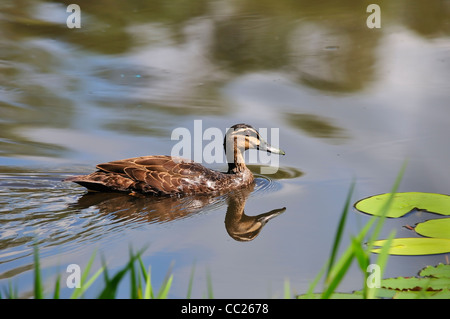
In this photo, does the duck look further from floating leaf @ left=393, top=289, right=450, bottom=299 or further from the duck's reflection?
floating leaf @ left=393, top=289, right=450, bottom=299

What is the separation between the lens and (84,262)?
581 centimetres

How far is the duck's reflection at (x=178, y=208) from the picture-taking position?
7.00 meters

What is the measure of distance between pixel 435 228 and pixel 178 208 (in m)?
2.84

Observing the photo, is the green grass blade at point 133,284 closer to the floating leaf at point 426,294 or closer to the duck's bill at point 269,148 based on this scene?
the floating leaf at point 426,294

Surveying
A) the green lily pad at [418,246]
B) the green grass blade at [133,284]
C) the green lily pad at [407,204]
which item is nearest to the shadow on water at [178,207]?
the green lily pad at [407,204]

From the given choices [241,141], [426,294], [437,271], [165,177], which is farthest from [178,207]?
[426,294]

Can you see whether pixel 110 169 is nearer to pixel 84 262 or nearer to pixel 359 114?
pixel 84 262

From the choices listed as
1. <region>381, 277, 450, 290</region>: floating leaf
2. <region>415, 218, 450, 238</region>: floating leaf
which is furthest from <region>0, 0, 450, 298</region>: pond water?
<region>381, 277, 450, 290</region>: floating leaf

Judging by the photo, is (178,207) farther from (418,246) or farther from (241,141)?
(418,246)

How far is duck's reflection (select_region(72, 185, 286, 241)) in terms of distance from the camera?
23.0 feet

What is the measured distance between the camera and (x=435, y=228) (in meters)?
6.34

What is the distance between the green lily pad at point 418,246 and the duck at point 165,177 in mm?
2902

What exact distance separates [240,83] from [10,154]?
413cm
